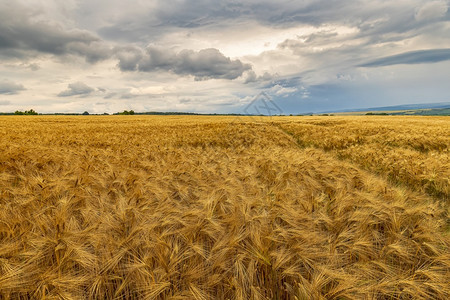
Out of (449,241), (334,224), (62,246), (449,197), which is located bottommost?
(449,197)

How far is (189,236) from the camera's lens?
7.53ft

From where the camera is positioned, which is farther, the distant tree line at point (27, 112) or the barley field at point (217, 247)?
the distant tree line at point (27, 112)

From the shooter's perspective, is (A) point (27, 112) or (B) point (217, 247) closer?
(B) point (217, 247)

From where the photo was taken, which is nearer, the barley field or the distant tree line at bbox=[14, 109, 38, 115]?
the barley field

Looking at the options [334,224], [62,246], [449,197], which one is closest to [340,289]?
[334,224]

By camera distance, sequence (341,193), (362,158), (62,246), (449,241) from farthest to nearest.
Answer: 1. (362,158)
2. (341,193)
3. (449,241)
4. (62,246)

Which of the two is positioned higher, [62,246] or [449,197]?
[62,246]

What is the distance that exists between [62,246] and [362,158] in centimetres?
869

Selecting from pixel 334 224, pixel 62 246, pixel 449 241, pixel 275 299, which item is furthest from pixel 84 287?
pixel 449 241

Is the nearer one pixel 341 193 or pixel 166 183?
pixel 341 193

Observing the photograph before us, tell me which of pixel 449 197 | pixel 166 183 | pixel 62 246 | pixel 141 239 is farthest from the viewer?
pixel 449 197

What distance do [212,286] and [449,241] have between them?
2451 millimetres

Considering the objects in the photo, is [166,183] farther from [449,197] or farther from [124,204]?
[449,197]

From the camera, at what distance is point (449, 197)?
16.3 feet
